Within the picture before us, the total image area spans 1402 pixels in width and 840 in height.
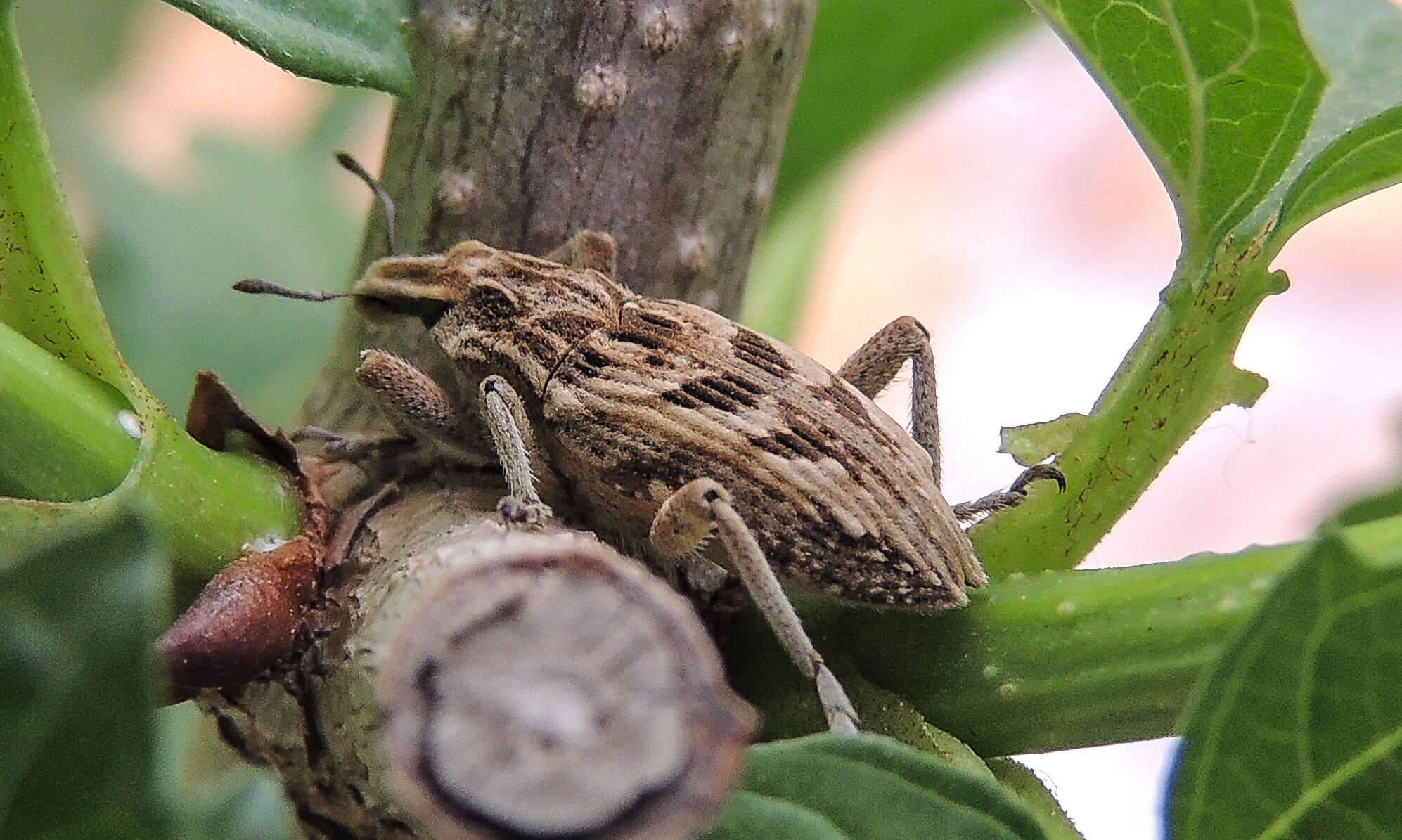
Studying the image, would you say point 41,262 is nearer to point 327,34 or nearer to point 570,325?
point 327,34

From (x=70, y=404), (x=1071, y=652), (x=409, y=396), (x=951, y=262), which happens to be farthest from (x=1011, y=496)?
(x=951, y=262)

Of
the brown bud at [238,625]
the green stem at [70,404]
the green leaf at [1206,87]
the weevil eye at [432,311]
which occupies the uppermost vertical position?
the green leaf at [1206,87]

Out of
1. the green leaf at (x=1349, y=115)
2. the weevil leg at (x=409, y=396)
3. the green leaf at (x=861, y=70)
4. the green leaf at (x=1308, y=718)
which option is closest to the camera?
the green leaf at (x=1308, y=718)

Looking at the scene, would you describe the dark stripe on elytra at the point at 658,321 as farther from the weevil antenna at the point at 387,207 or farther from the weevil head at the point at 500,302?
the weevil antenna at the point at 387,207

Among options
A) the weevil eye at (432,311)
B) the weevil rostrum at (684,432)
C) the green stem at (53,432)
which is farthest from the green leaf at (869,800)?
the weevil eye at (432,311)

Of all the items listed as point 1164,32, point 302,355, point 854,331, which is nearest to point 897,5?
point 1164,32

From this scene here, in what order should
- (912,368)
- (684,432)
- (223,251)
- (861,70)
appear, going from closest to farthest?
(684,432) → (912,368) → (861,70) → (223,251)
